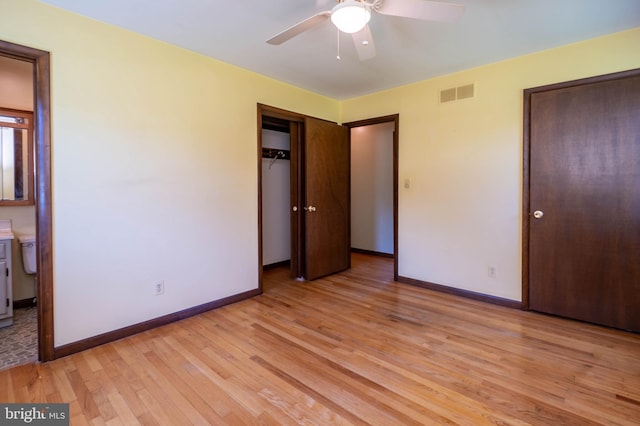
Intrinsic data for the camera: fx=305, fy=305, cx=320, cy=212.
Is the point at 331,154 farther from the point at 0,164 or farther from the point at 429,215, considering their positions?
the point at 0,164

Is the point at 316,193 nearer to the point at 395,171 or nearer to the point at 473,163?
the point at 395,171

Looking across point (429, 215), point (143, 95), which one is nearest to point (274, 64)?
point (143, 95)

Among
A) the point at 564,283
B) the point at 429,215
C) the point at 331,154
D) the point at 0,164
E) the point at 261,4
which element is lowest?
the point at 564,283

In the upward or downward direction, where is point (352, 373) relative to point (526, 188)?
downward

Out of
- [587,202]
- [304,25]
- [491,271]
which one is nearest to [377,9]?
[304,25]

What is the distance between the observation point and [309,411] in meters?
1.67

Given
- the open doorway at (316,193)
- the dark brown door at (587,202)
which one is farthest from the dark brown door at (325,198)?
the dark brown door at (587,202)

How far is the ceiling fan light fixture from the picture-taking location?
1591 mm

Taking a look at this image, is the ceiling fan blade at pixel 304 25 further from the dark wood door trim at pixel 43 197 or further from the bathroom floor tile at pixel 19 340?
the bathroom floor tile at pixel 19 340

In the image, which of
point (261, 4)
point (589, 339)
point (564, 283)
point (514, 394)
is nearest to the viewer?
point (514, 394)

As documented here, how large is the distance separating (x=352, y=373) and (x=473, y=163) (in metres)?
2.54

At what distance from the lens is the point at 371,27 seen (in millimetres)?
2410

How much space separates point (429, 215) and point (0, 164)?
15.2 ft

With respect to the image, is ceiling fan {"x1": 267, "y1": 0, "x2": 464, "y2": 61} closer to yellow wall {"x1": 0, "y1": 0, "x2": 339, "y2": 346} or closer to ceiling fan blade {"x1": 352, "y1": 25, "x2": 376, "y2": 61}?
ceiling fan blade {"x1": 352, "y1": 25, "x2": 376, "y2": 61}
